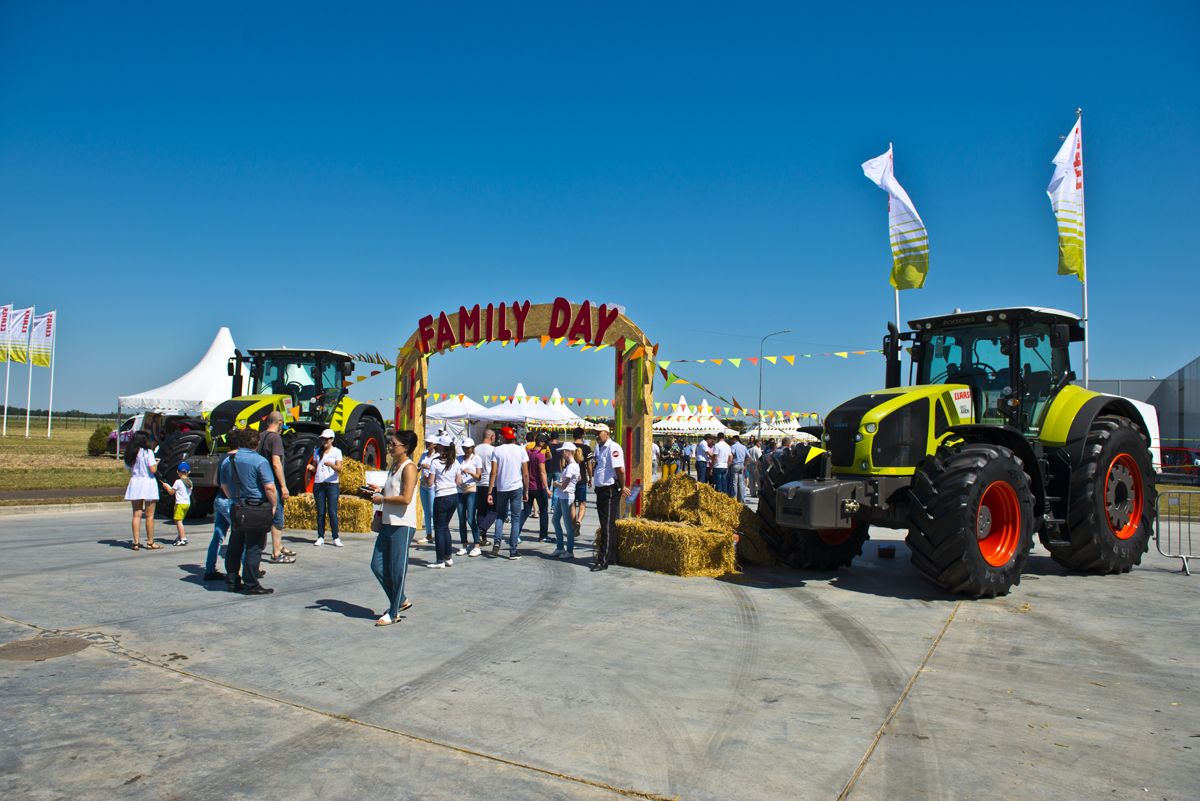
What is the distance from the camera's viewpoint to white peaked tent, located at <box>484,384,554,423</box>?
3042 cm

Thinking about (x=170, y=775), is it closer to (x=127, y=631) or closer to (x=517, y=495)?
(x=127, y=631)

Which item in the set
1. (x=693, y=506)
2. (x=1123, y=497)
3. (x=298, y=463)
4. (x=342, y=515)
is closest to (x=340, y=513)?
(x=342, y=515)

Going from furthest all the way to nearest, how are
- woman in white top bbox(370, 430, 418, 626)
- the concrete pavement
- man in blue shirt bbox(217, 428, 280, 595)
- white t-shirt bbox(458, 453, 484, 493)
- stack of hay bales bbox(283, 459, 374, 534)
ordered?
stack of hay bales bbox(283, 459, 374, 534)
white t-shirt bbox(458, 453, 484, 493)
man in blue shirt bbox(217, 428, 280, 595)
woman in white top bbox(370, 430, 418, 626)
the concrete pavement

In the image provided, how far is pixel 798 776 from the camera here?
147 inches

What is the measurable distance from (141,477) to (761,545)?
746 cm

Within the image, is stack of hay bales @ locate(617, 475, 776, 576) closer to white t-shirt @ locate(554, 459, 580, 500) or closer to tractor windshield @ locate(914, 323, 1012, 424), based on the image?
white t-shirt @ locate(554, 459, 580, 500)

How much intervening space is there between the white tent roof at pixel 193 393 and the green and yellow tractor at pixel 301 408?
14.3 meters

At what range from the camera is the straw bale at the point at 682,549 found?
29.7 ft

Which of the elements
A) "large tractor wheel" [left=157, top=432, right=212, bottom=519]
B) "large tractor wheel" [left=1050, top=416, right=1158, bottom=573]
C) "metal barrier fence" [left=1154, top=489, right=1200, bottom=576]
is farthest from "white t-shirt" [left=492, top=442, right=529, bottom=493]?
"metal barrier fence" [left=1154, top=489, right=1200, bottom=576]

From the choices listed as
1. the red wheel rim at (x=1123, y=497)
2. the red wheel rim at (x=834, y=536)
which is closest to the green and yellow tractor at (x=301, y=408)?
the red wheel rim at (x=834, y=536)

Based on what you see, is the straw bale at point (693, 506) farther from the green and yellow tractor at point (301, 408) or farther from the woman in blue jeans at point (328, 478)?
the green and yellow tractor at point (301, 408)

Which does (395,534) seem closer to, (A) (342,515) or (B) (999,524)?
(B) (999,524)

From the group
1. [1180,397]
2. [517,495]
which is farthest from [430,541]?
[1180,397]

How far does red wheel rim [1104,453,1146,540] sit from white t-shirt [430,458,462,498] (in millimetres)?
7477
